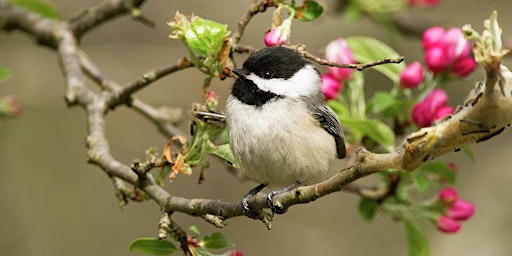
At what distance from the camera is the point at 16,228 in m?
4.14

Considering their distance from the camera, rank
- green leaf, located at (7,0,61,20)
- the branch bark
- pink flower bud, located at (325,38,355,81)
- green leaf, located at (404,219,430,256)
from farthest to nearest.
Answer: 1. green leaf, located at (7,0,61,20)
2. green leaf, located at (404,219,430,256)
3. pink flower bud, located at (325,38,355,81)
4. the branch bark

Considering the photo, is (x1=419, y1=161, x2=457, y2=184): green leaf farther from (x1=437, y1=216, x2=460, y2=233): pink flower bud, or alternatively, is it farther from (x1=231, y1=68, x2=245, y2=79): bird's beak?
(x1=231, y1=68, x2=245, y2=79): bird's beak

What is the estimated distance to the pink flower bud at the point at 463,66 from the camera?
280 centimetres

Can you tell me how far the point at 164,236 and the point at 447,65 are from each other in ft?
4.29

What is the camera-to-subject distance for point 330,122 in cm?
263

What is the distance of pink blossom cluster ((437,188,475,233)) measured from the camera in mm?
2889

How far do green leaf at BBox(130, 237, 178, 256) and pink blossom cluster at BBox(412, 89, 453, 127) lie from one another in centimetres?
103

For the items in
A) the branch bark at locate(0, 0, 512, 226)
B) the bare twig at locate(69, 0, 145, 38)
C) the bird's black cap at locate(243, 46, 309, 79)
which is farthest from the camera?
the bare twig at locate(69, 0, 145, 38)

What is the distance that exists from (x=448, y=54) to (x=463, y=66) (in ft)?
0.26

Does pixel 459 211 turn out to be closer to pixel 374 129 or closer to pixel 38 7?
pixel 374 129

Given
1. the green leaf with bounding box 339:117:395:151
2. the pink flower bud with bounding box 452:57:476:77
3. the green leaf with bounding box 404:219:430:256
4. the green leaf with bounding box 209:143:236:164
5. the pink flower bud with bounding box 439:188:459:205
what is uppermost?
the pink flower bud with bounding box 452:57:476:77

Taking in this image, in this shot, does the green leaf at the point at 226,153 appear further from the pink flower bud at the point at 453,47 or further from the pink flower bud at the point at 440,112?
the pink flower bud at the point at 453,47

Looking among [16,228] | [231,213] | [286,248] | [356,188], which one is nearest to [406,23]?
[356,188]

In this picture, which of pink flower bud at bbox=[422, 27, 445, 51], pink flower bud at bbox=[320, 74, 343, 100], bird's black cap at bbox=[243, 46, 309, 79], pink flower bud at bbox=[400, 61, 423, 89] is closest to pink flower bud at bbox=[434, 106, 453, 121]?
pink flower bud at bbox=[400, 61, 423, 89]
